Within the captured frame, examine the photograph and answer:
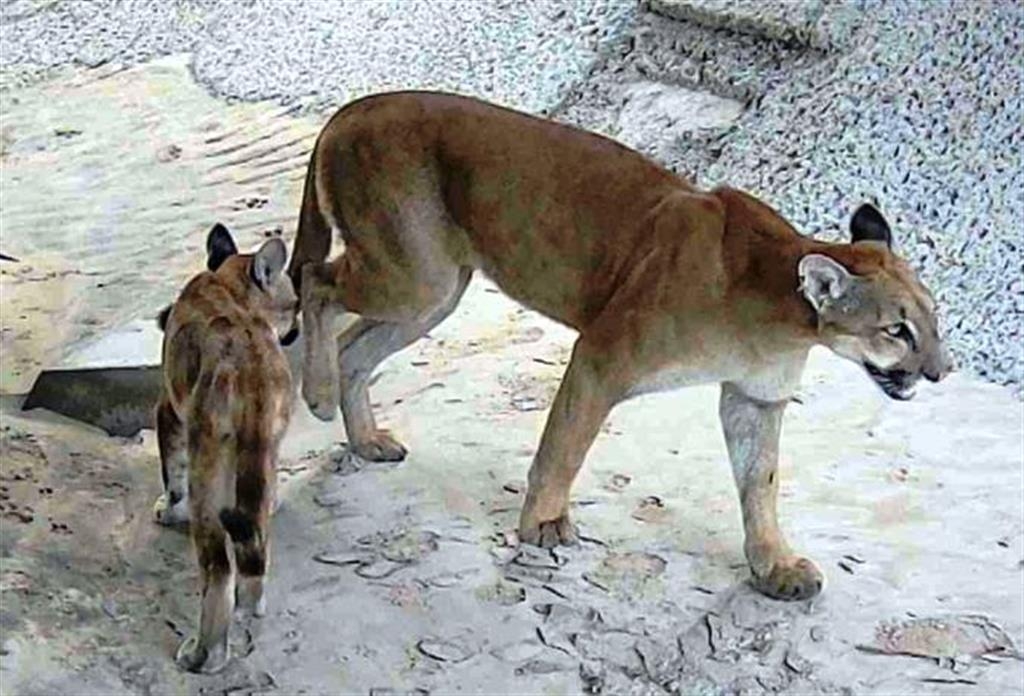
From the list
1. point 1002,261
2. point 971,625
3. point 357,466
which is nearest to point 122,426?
point 357,466

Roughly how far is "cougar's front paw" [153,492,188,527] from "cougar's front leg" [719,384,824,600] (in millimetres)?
1331

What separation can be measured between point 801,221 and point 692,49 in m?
1.28

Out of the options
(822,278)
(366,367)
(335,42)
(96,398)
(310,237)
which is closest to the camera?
(822,278)

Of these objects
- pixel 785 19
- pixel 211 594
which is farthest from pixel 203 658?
pixel 785 19

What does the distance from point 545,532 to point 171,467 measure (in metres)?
0.92

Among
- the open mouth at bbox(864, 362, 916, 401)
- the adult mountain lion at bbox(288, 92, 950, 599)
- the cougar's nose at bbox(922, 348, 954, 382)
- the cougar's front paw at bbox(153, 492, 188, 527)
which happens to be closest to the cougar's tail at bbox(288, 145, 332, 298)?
the adult mountain lion at bbox(288, 92, 950, 599)

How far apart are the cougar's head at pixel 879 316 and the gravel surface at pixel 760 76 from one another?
1.88m

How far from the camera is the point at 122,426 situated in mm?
5184

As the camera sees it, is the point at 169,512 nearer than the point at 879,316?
No

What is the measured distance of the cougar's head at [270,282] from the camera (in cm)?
409

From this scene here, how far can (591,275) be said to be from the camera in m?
4.34

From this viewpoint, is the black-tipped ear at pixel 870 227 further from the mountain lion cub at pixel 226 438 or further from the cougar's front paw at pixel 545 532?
the mountain lion cub at pixel 226 438

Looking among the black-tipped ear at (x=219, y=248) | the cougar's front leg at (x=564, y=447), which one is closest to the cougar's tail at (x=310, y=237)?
the black-tipped ear at (x=219, y=248)

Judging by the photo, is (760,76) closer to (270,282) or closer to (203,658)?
(270,282)
